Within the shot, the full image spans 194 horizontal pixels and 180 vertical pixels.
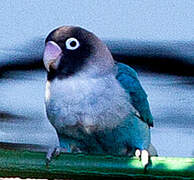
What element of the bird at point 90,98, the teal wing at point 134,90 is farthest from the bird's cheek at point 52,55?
the teal wing at point 134,90

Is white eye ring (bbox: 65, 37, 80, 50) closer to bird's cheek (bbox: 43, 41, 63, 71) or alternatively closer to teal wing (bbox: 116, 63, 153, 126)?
bird's cheek (bbox: 43, 41, 63, 71)

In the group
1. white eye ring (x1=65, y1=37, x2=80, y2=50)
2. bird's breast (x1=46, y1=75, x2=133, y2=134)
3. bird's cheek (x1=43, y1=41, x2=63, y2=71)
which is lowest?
bird's breast (x1=46, y1=75, x2=133, y2=134)

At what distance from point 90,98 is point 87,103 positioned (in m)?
0.01

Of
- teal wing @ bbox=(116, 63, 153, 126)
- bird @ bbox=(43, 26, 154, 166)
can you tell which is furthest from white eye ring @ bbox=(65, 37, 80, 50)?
teal wing @ bbox=(116, 63, 153, 126)

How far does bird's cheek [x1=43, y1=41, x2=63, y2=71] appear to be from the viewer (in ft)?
5.24

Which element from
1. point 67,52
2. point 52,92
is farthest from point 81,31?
point 52,92

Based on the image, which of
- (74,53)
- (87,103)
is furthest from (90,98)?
(74,53)

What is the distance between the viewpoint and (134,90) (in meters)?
1.69

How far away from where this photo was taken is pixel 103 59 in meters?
1.66

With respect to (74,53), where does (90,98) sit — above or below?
below

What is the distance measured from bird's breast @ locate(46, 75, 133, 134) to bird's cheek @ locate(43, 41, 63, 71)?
0.15ft

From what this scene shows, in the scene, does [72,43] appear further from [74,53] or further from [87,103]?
[87,103]

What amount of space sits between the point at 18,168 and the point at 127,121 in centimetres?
49

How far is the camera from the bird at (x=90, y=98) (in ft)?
5.25
